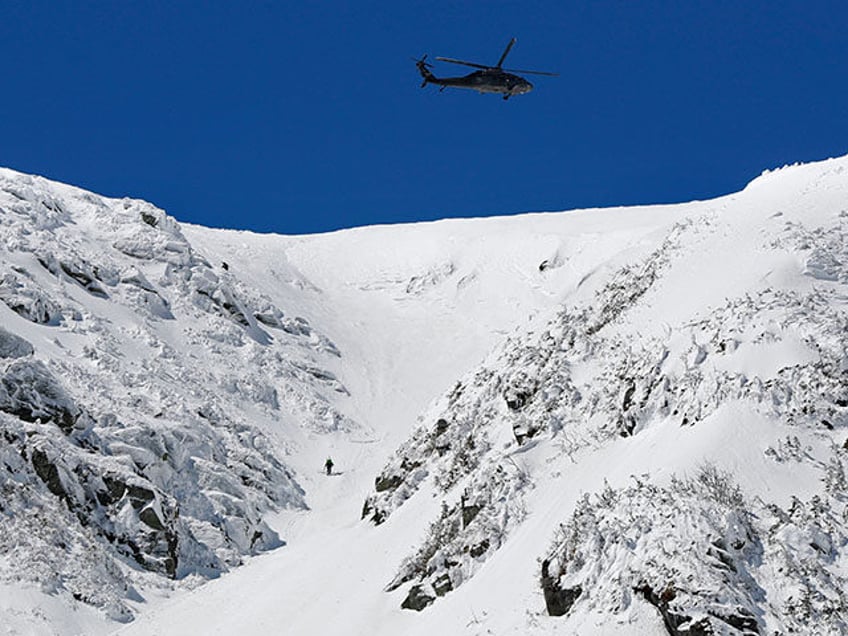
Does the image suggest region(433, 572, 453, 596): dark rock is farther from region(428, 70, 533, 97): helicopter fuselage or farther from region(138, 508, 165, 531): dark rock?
region(428, 70, 533, 97): helicopter fuselage

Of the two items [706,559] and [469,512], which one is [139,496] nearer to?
[469,512]

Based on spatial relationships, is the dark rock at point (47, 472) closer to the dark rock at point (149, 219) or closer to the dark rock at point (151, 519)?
the dark rock at point (151, 519)

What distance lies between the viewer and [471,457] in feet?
82.0

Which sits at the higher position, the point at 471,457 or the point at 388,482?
the point at 471,457

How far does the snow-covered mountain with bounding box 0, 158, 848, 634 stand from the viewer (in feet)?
50.0

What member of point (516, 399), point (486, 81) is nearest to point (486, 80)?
point (486, 81)

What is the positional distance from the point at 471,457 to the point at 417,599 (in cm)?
591

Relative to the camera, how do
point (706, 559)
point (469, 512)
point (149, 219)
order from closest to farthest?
1. point (706, 559)
2. point (469, 512)
3. point (149, 219)

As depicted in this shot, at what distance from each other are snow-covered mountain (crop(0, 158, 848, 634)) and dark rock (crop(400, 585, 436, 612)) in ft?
0.17

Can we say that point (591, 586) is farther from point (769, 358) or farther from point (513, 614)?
point (769, 358)

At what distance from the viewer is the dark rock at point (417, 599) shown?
19375mm

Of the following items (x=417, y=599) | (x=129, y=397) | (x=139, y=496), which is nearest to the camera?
(x=417, y=599)

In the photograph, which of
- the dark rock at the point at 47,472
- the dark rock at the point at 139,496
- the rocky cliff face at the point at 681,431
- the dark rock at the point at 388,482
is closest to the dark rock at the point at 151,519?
the dark rock at the point at 139,496

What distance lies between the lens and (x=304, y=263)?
7881 centimetres
